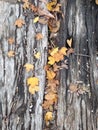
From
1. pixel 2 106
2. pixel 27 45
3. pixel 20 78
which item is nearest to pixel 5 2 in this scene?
pixel 27 45

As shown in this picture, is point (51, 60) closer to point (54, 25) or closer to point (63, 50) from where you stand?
point (63, 50)

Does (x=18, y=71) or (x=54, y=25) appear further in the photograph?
(x=54, y=25)

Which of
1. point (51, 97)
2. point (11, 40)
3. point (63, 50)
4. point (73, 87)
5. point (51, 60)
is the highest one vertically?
point (11, 40)

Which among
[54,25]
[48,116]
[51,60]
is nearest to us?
[48,116]

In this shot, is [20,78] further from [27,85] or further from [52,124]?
[52,124]

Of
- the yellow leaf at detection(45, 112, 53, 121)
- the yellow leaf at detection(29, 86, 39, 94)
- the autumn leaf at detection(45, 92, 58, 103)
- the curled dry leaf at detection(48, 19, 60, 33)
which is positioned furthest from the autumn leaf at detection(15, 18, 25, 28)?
the yellow leaf at detection(45, 112, 53, 121)

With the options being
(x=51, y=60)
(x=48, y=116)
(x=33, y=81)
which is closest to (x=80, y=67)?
(x=51, y=60)

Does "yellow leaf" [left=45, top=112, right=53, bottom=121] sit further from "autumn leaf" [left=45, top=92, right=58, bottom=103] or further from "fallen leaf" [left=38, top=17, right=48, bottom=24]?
"fallen leaf" [left=38, top=17, right=48, bottom=24]
